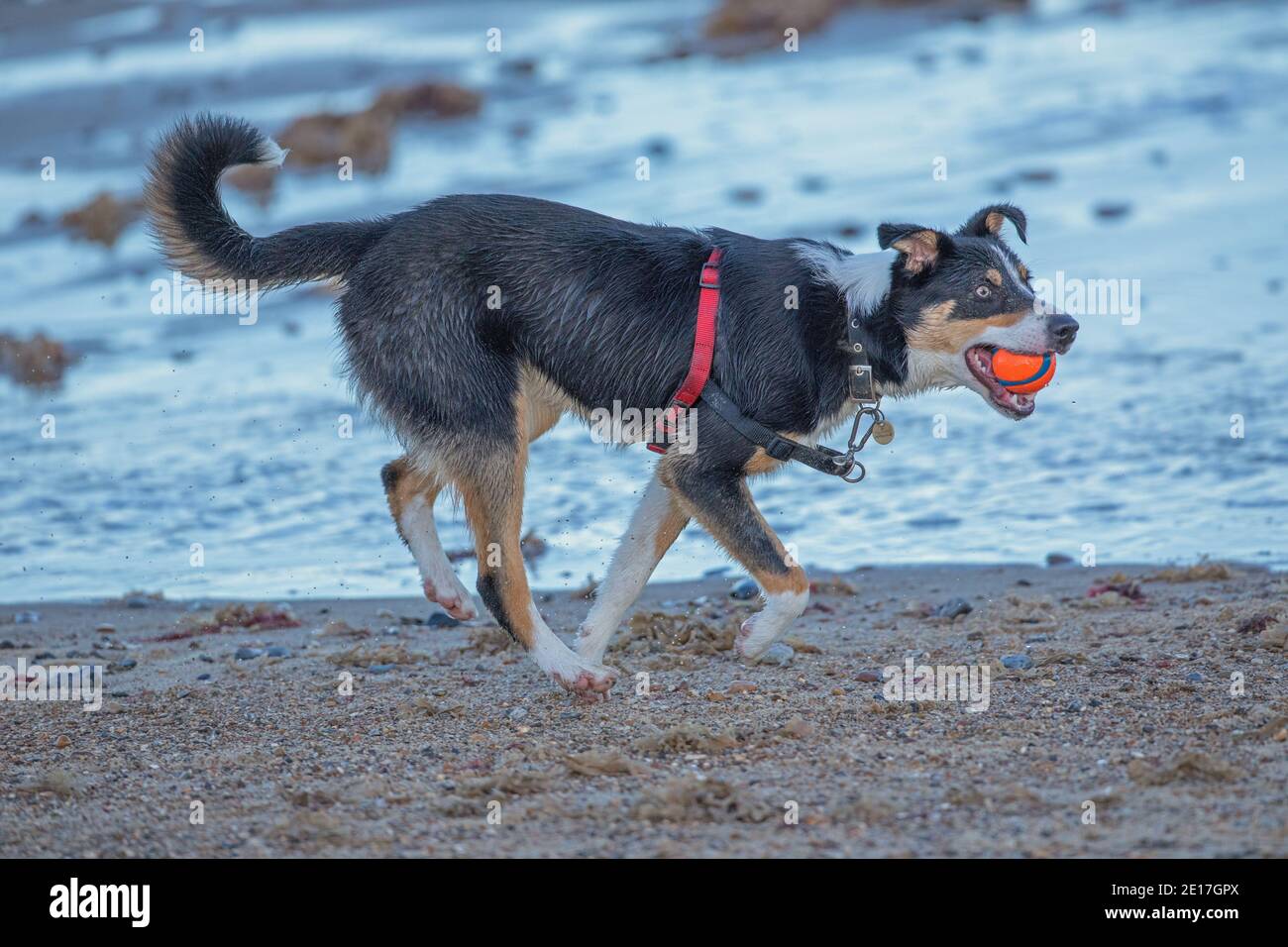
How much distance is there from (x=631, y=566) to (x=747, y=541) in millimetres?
515

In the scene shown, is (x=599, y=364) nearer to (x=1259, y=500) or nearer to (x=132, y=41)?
(x=1259, y=500)

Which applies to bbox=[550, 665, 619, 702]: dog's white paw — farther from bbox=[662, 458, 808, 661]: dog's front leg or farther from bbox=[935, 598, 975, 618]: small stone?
bbox=[935, 598, 975, 618]: small stone

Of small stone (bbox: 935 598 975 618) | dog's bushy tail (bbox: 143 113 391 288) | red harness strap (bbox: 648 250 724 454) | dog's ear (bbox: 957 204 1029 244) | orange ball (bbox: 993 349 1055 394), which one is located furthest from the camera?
small stone (bbox: 935 598 975 618)

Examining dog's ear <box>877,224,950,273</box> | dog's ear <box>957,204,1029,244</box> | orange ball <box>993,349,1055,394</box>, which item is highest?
dog's ear <box>957,204,1029,244</box>

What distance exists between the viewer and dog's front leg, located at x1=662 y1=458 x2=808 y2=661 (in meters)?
6.29

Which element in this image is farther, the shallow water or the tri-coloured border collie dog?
the shallow water

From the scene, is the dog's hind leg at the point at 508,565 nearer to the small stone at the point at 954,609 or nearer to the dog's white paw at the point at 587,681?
the dog's white paw at the point at 587,681

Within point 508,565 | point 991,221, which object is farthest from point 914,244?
point 508,565

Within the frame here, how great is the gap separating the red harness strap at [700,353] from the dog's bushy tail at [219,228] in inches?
50.1

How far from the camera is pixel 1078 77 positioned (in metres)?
18.7

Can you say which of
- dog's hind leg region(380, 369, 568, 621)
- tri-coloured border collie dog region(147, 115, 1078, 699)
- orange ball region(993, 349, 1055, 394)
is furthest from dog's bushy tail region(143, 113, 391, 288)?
orange ball region(993, 349, 1055, 394)

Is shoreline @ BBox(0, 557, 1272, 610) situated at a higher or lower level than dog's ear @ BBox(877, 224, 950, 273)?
lower

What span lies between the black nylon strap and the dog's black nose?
0.93 m

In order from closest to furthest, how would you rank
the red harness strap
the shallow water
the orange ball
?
the orange ball
the red harness strap
the shallow water
